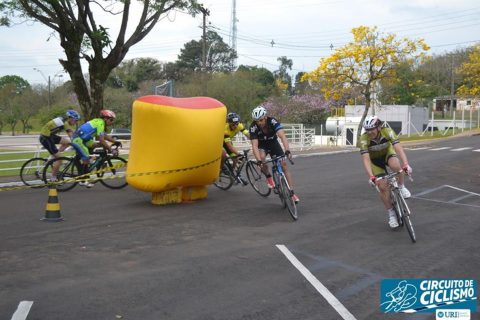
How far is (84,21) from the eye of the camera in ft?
52.9

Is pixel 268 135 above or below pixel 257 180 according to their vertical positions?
above

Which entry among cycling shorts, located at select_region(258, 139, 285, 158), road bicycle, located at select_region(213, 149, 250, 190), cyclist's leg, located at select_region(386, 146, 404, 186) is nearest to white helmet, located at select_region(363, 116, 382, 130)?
cyclist's leg, located at select_region(386, 146, 404, 186)

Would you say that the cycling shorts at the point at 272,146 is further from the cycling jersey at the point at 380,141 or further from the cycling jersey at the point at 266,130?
the cycling jersey at the point at 380,141

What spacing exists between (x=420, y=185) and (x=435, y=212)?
397cm

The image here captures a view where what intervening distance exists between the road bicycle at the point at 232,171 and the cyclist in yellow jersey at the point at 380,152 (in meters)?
4.48

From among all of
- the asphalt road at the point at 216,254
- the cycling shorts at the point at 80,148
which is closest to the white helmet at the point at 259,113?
the asphalt road at the point at 216,254

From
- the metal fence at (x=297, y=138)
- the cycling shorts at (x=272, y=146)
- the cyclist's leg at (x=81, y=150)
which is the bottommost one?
the metal fence at (x=297, y=138)

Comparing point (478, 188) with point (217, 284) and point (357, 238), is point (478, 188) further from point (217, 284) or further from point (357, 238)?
point (217, 284)

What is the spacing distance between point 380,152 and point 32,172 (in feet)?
29.6

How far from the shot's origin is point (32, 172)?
1354cm

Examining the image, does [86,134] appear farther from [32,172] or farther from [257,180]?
[257,180]
